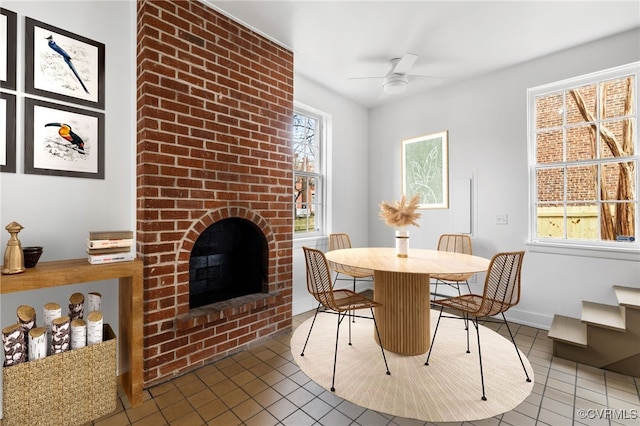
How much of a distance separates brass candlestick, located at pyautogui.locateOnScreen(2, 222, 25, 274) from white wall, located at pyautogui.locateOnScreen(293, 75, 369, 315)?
234 centimetres

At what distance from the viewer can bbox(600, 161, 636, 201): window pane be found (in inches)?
108

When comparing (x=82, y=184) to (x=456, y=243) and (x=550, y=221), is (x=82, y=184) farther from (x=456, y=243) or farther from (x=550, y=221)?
(x=550, y=221)

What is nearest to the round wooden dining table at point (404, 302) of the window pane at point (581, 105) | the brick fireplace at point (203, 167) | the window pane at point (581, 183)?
the brick fireplace at point (203, 167)

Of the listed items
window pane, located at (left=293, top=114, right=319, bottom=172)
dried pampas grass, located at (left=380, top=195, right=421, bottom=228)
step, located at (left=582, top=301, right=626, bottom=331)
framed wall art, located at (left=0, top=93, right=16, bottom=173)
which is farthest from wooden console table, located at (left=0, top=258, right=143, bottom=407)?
step, located at (left=582, top=301, right=626, bottom=331)

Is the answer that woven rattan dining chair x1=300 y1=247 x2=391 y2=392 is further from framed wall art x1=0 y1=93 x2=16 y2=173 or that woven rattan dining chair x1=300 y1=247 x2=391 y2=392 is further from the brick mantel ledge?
framed wall art x1=0 y1=93 x2=16 y2=173

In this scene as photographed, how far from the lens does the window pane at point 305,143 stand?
145 inches

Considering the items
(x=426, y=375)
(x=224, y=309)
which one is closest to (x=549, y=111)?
(x=426, y=375)

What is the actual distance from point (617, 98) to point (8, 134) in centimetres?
496

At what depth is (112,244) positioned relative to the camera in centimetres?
180

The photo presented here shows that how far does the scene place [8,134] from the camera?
5.60 ft

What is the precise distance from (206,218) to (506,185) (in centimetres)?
327

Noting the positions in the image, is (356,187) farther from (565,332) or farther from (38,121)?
(38,121)

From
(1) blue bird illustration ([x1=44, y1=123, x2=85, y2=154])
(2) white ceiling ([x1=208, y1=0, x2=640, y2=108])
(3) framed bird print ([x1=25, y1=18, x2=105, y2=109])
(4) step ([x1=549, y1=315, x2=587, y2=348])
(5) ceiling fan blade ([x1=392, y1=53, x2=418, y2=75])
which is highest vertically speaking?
(2) white ceiling ([x1=208, y1=0, x2=640, y2=108])

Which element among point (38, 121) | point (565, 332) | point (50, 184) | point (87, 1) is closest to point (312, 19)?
point (87, 1)
